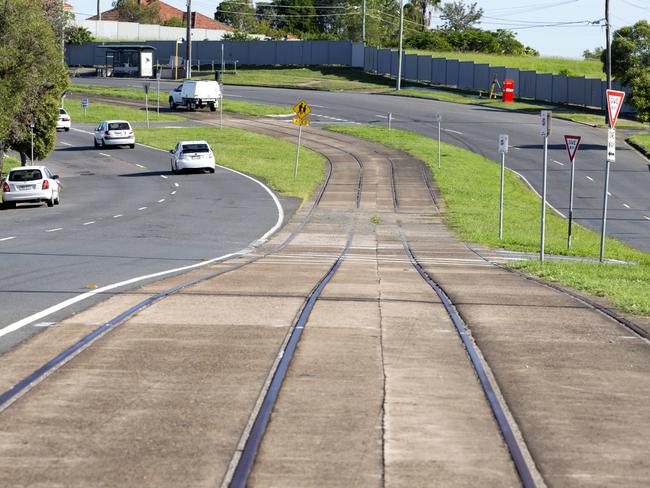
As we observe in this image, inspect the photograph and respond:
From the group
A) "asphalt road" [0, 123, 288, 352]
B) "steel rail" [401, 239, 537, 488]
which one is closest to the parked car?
"asphalt road" [0, 123, 288, 352]

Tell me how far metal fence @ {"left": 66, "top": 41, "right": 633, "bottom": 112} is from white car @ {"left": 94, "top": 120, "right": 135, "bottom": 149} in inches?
1566

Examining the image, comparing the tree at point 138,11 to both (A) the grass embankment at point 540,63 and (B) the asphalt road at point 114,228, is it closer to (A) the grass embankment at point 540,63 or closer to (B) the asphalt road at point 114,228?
(A) the grass embankment at point 540,63

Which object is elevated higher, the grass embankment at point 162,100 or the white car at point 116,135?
the grass embankment at point 162,100

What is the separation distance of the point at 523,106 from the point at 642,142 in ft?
71.4

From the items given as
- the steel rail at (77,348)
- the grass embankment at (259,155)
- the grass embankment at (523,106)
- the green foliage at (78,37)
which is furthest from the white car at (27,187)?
the green foliage at (78,37)

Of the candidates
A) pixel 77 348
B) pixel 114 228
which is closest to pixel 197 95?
pixel 114 228

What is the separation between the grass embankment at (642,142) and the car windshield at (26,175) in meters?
39.3

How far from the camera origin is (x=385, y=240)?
103ft

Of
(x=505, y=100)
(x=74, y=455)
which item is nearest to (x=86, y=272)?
(x=74, y=455)

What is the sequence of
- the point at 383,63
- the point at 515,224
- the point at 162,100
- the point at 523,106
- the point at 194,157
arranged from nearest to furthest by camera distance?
1. the point at 515,224
2. the point at 194,157
3. the point at 523,106
4. the point at 162,100
5. the point at 383,63

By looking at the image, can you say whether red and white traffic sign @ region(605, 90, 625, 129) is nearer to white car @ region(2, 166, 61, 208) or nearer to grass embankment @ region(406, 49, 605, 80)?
white car @ region(2, 166, 61, 208)

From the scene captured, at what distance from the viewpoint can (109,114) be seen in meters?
87.8

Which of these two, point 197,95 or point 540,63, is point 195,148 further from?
point 540,63

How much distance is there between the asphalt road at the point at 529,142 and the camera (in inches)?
1930
